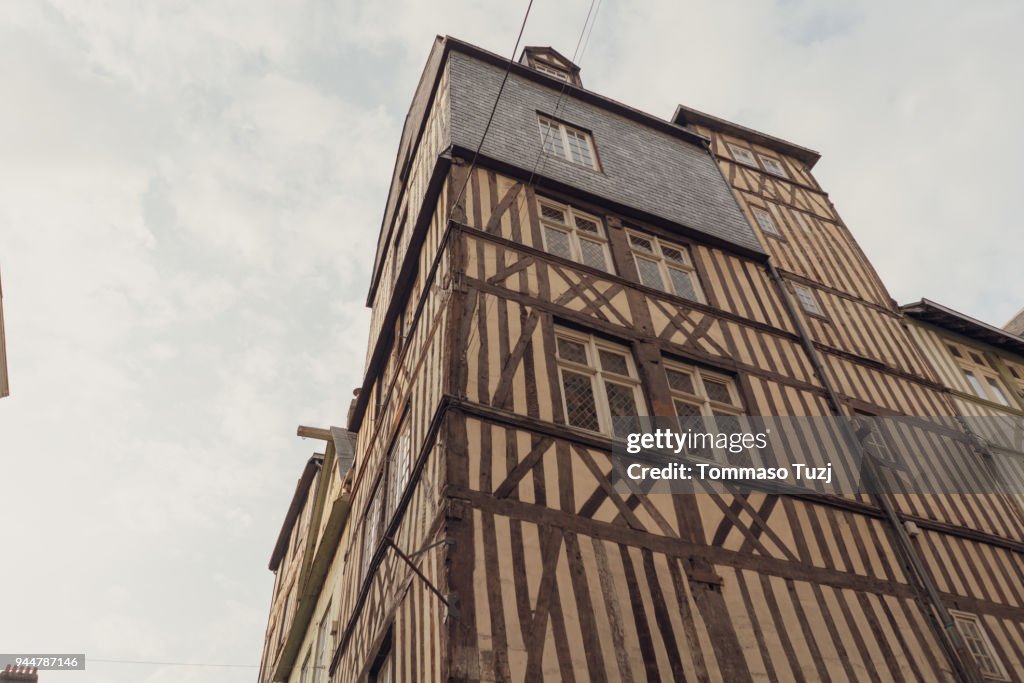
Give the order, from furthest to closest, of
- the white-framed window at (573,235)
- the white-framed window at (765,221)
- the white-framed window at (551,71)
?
the white-framed window at (551,71), the white-framed window at (765,221), the white-framed window at (573,235)

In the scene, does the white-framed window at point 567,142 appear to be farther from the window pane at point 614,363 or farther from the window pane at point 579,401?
the window pane at point 579,401

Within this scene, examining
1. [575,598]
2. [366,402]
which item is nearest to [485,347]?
[575,598]

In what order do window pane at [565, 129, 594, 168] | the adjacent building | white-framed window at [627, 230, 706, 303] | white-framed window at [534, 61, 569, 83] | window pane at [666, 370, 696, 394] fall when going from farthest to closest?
white-framed window at [534, 61, 569, 83], window pane at [565, 129, 594, 168], the adjacent building, white-framed window at [627, 230, 706, 303], window pane at [666, 370, 696, 394]

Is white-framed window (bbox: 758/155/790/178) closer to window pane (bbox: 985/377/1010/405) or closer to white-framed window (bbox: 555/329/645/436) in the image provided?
Answer: window pane (bbox: 985/377/1010/405)

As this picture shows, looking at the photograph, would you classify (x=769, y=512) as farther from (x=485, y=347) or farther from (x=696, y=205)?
(x=696, y=205)

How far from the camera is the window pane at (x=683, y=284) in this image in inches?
419

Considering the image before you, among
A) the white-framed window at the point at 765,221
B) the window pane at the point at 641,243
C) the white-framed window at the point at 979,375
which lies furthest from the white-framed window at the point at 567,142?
the white-framed window at the point at 979,375

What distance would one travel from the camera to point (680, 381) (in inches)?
360

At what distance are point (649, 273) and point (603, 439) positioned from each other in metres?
3.68

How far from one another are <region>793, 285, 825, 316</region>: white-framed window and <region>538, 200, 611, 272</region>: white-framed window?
3.53 m

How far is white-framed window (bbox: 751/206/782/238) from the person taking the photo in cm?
1372

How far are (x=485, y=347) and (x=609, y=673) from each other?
329cm

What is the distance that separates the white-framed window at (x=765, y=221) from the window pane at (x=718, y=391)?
16.7ft

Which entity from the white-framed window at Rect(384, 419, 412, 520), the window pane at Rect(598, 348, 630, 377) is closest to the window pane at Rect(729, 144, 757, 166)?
the window pane at Rect(598, 348, 630, 377)
